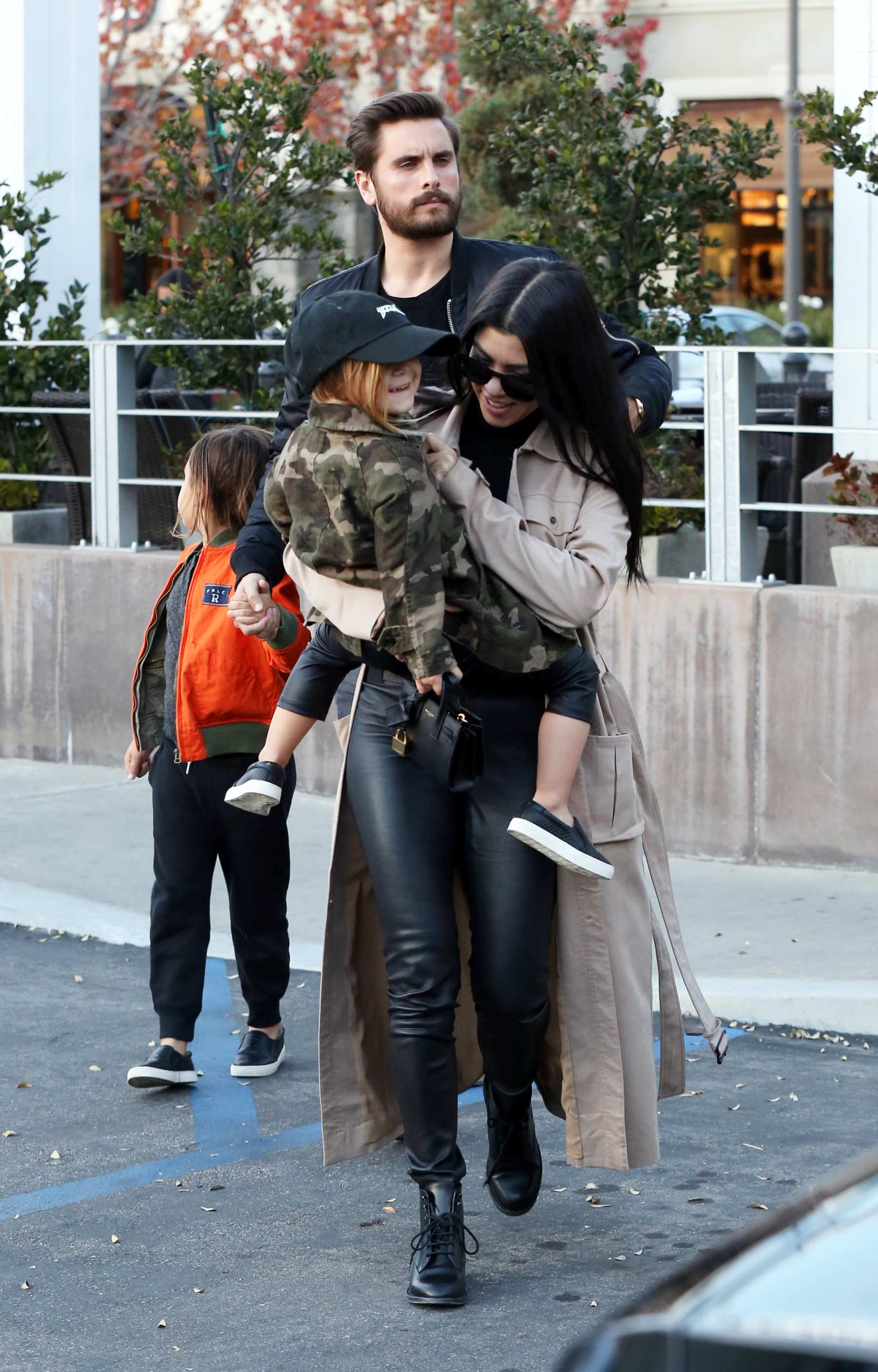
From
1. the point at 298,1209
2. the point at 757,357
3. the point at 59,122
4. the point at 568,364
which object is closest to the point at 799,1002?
the point at 298,1209

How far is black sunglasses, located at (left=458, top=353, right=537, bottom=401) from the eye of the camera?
11.7 ft

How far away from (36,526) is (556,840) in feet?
21.5

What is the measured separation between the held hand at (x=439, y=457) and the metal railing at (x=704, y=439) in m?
2.53

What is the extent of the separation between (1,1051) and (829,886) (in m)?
2.95

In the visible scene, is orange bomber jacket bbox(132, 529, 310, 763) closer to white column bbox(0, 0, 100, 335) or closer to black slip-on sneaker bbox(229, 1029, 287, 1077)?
black slip-on sneaker bbox(229, 1029, 287, 1077)

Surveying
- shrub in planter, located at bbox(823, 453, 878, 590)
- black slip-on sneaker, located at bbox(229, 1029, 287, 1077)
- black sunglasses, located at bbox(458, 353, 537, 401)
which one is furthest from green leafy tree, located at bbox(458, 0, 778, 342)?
black sunglasses, located at bbox(458, 353, 537, 401)

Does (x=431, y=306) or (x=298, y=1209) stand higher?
(x=431, y=306)

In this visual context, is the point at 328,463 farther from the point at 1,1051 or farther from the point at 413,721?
the point at 1,1051

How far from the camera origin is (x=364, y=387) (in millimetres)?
3477

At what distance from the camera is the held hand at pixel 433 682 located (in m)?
3.48

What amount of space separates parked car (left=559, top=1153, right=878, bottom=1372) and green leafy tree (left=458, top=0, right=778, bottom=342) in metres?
7.07

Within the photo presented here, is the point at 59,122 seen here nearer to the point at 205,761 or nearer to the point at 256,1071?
the point at 205,761

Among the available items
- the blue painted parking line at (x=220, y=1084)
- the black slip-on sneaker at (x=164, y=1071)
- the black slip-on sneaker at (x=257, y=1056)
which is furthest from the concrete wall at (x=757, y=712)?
the black slip-on sneaker at (x=164, y=1071)

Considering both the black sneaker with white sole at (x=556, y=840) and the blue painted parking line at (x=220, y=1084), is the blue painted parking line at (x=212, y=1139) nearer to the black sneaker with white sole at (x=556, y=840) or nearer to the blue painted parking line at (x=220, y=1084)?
the blue painted parking line at (x=220, y=1084)
